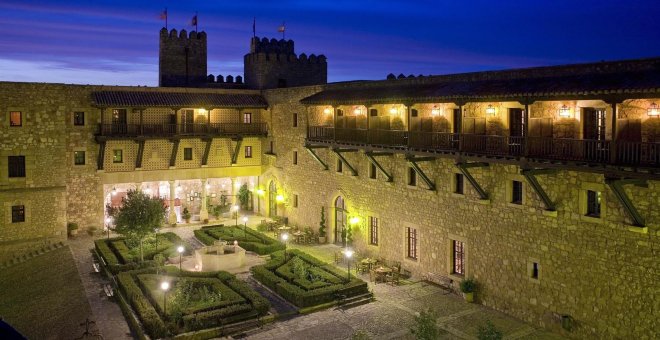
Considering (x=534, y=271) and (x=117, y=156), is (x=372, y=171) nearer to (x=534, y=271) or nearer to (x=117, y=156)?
(x=534, y=271)

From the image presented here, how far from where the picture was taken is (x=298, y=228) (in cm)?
3188

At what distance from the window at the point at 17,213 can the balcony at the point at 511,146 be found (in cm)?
1671

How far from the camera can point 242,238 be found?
1139 inches

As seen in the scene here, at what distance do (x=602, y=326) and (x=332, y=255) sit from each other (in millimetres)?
13234

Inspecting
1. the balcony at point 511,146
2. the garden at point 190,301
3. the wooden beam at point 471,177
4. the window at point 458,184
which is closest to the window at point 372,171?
the balcony at point 511,146

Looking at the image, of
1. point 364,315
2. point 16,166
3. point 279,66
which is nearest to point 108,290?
point 364,315

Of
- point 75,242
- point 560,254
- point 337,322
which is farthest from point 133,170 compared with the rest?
point 560,254

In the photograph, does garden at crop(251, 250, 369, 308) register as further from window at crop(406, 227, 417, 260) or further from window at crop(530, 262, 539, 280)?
window at crop(530, 262, 539, 280)

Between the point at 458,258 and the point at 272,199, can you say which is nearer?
the point at 458,258

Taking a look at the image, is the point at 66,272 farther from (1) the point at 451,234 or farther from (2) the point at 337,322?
(1) the point at 451,234

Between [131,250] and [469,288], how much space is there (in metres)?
15.7

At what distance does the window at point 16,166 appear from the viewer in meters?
29.1

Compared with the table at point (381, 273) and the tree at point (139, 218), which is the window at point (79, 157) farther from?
the table at point (381, 273)

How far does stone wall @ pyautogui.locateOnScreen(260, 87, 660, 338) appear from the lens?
15.3 m
